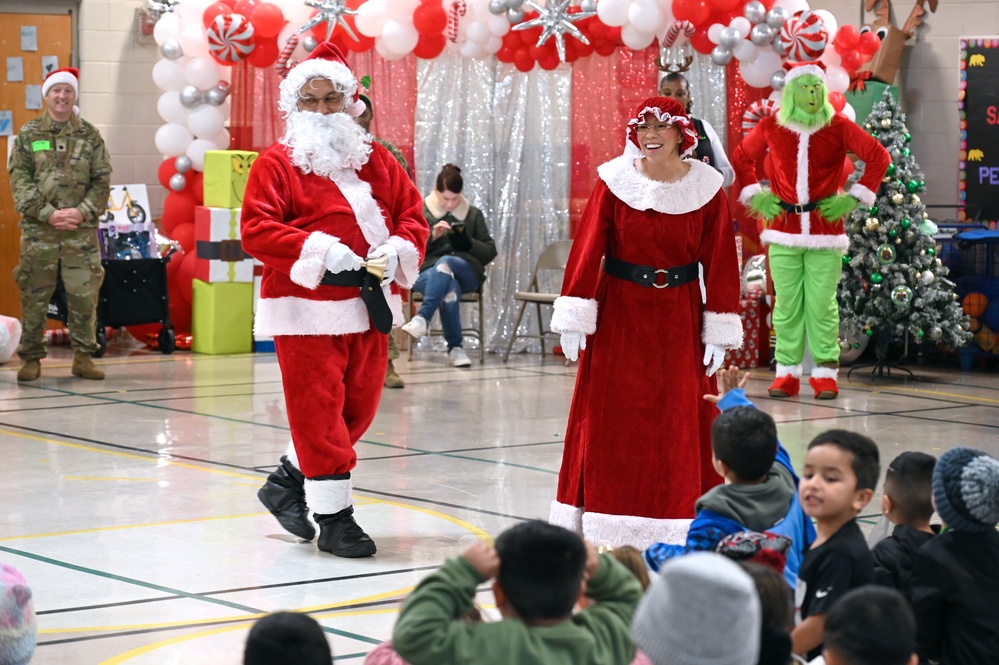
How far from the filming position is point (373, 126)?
36.1 feet

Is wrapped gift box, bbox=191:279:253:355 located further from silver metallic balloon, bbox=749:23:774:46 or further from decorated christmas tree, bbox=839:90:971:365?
decorated christmas tree, bbox=839:90:971:365

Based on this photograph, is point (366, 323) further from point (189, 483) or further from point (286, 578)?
point (189, 483)

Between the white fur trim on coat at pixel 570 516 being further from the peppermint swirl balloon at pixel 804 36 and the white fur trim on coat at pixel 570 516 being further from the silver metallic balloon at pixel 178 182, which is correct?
the silver metallic balloon at pixel 178 182

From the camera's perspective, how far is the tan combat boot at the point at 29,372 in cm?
895

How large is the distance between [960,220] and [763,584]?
9.10 meters

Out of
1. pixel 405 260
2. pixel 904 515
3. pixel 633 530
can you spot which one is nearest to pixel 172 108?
pixel 405 260

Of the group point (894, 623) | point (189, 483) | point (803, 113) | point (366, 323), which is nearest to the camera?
point (894, 623)

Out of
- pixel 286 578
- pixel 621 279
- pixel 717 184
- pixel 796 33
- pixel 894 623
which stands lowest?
pixel 286 578

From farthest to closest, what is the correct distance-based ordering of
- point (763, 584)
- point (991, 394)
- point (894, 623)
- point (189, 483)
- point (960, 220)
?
point (960, 220)
point (991, 394)
point (189, 483)
point (763, 584)
point (894, 623)

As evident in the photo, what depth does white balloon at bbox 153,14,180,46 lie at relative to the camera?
10719mm

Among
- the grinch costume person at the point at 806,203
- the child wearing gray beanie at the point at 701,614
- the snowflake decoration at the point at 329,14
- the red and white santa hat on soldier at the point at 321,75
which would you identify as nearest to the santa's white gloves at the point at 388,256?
the red and white santa hat on soldier at the point at 321,75

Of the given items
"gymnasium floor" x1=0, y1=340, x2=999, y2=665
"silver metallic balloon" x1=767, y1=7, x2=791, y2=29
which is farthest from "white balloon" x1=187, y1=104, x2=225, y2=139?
"silver metallic balloon" x1=767, y1=7, x2=791, y2=29

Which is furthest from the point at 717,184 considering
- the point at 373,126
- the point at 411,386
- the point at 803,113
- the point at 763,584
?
the point at 373,126

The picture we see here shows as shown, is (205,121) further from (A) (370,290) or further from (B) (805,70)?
(A) (370,290)
